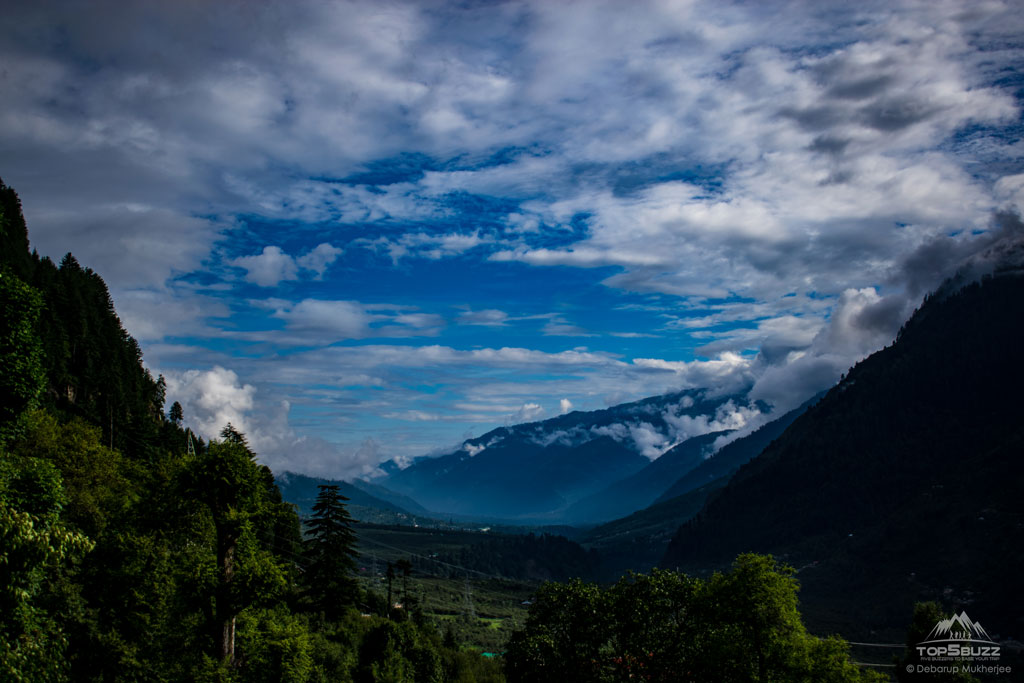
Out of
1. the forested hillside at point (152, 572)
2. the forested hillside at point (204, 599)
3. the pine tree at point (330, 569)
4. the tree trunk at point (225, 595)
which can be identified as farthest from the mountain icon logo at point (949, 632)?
the pine tree at point (330, 569)

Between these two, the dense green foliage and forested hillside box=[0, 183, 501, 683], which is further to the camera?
the dense green foliage

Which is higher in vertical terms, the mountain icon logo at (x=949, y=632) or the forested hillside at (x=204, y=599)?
the forested hillside at (x=204, y=599)

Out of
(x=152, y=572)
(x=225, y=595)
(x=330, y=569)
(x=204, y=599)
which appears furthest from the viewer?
(x=330, y=569)

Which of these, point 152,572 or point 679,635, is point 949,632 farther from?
point 152,572

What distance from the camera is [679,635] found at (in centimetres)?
4306

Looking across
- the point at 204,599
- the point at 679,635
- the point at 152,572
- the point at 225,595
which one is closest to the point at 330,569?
the point at 152,572

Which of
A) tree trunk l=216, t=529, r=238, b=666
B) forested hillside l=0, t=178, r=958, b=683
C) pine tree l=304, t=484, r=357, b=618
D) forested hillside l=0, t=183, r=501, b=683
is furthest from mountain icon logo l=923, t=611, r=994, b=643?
pine tree l=304, t=484, r=357, b=618

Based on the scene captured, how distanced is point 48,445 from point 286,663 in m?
32.4

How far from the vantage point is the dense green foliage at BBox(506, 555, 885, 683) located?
1503 inches

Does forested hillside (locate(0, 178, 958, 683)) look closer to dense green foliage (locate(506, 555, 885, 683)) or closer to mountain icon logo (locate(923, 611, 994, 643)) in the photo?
→ dense green foliage (locate(506, 555, 885, 683))

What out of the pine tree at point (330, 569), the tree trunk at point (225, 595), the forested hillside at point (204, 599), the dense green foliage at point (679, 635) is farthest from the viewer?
the pine tree at point (330, 569)

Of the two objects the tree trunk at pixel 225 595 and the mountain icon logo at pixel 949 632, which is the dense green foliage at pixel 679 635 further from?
the tree trunk at pixel 225 595

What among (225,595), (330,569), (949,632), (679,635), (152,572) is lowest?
(949,632)

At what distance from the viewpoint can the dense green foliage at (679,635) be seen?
38.2 meters
